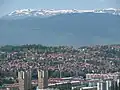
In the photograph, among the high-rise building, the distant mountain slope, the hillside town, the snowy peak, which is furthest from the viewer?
the snowy peak

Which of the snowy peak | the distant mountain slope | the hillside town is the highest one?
the snowy peak

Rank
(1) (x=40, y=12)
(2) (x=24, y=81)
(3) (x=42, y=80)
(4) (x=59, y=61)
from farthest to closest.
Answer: (1) (x=40, y=12) < (4) (x=59, y=61) < (3) (x=42, y=80) < (2) (x=24, y=81)

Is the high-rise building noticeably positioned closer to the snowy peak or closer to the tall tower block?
the tall tower block

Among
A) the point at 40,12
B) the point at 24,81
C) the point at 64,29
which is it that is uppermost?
the point at 40,12

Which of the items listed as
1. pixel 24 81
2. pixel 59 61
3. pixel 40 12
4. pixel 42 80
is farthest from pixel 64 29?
pixel 24 81

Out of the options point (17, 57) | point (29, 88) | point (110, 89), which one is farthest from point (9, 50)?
point (110, 89)

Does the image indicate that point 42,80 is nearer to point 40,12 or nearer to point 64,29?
point 64,29

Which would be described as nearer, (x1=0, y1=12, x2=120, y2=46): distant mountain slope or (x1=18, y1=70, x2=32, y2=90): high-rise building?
(x1=18, y1=70, x2=32, y2=90): high-rise building

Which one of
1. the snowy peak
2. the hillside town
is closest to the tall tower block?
the hillside town
